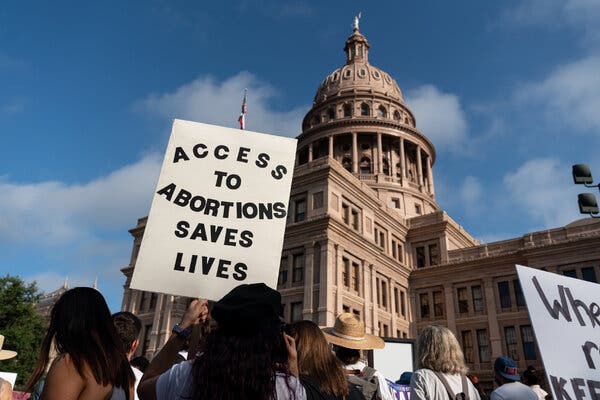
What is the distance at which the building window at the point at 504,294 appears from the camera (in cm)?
3703

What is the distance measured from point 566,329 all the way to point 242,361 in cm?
413

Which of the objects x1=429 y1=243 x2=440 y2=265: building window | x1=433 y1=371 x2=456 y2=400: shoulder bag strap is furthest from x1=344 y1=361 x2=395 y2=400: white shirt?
x1=429 y1=243 x2=440 y2=265: building window

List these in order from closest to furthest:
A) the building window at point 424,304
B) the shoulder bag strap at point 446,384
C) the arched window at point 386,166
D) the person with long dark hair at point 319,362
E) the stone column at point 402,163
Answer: the person with long dark hair at point 319,362, the shoulder bag strap at point 446,384, the building window at point 424,304, the stone column at point 402,163, the arched window at point 386,166

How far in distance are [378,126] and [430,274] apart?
69.5 feet

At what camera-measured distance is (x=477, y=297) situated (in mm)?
38625

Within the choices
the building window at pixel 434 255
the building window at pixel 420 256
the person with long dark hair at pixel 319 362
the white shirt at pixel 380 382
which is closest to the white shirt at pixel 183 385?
the person with long dark hair at pixel 319 362

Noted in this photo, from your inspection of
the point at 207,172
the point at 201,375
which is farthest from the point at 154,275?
the point at 201,375

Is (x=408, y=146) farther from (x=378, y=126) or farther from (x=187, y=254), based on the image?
(x=187, y=254)

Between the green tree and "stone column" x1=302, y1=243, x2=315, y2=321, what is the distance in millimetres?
23565

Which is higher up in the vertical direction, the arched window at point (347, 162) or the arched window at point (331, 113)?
the arched window at point (331, 113)

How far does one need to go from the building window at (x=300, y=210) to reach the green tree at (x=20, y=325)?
23524 mm

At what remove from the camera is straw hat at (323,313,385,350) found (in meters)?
4.85

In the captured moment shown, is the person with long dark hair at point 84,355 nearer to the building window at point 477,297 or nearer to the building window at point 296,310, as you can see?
the building window at point 296,310

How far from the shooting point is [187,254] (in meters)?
4.54
